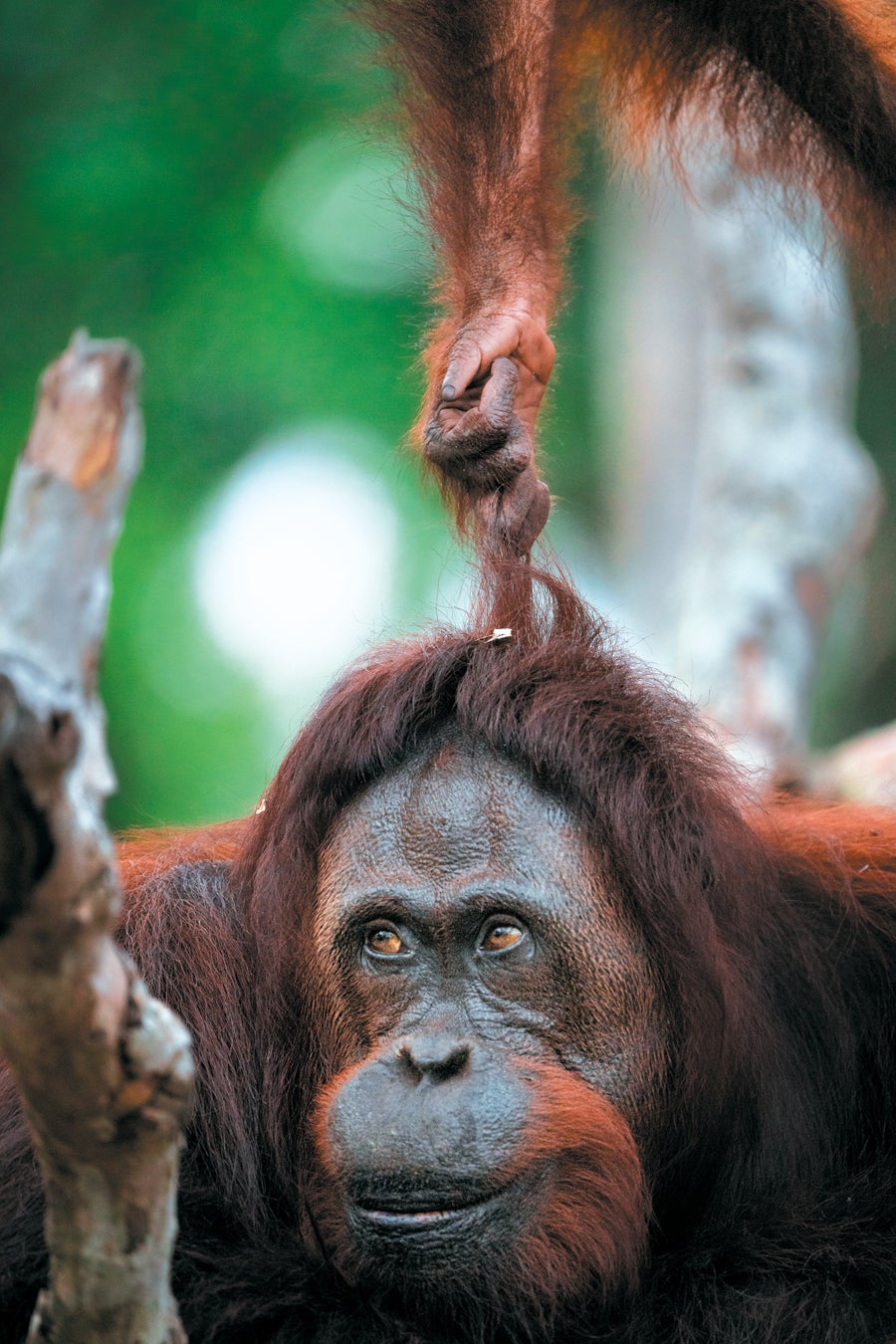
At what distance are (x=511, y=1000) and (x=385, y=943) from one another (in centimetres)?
23

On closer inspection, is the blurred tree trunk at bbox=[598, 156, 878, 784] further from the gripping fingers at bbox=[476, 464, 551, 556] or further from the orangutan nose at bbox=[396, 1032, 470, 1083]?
the orangutan nose at bbox=[396, 1032, 470, 1083]

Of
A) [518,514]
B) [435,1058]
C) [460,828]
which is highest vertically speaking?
[518,514]

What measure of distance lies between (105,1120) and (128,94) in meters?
7.10

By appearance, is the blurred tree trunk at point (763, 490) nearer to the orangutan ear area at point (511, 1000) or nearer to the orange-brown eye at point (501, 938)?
the orangutan ear area at point (511, 1000)

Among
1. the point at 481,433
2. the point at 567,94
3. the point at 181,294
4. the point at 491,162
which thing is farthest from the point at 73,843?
the point at 181,294

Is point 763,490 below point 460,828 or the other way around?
the other way around

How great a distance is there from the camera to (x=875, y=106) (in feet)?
10.6

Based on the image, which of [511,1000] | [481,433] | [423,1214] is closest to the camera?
[423,1214]

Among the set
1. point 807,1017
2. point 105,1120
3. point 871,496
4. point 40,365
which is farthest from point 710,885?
point 40,365

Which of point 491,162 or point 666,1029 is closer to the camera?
point 666,1029

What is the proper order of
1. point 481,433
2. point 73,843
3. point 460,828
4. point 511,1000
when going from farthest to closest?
point 481,433 → point 460,828 → point 511,1000 → point 73,843

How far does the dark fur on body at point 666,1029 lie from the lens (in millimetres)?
2318

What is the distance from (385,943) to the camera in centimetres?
239

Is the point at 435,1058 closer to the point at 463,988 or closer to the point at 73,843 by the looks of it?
the point at 463,988
